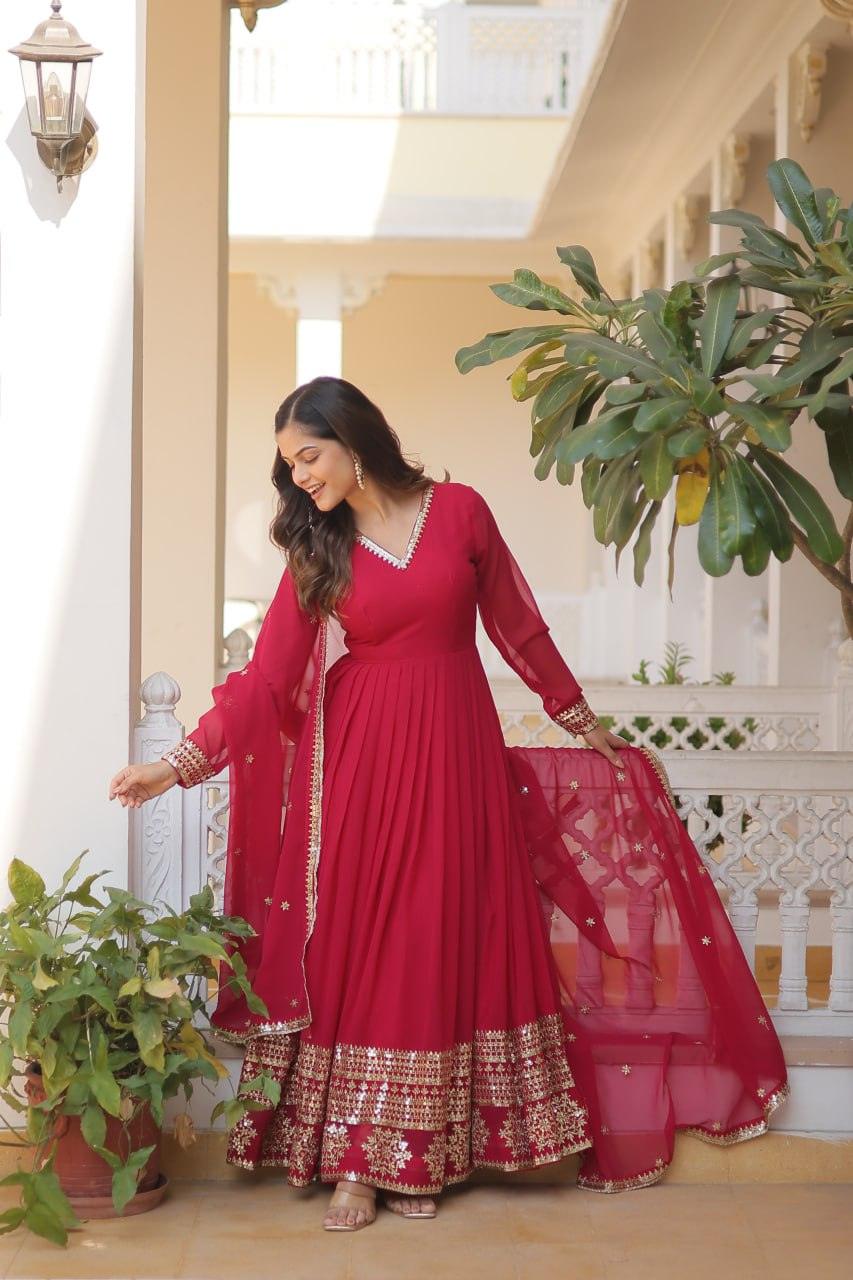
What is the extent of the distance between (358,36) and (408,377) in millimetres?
2789

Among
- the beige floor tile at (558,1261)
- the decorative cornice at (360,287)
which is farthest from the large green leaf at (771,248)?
the decorative cornice at (360,287)

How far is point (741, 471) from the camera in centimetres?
272

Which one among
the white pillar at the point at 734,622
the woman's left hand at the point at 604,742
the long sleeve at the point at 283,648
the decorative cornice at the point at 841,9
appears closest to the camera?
the long sleeve at the point at 283,648

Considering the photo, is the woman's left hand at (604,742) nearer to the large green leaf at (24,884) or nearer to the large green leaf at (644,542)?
the large green leaf at (644,542)

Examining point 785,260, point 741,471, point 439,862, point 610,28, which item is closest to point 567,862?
point 439,862

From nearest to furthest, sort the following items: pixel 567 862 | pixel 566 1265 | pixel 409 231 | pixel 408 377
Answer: pixel 566 1265
pixel 567 862
pixel 409 231
pixel 408 377

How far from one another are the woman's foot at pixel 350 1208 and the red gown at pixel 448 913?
3 cm

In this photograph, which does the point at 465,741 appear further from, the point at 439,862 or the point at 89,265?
the point at 89,265

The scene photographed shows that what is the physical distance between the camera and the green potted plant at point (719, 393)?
8.79 feet

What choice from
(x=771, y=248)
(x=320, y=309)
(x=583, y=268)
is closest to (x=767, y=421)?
(x=771, y=248)

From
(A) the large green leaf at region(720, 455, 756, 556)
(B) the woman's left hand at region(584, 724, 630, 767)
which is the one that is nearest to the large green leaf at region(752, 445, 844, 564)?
(A) the large green leaf at region(720, 455, 756, 556)

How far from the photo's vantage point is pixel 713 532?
2.68m

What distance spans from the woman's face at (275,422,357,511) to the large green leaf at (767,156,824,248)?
933 millimetres

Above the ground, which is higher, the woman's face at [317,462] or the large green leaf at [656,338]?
the large green leaf at [656,338]
